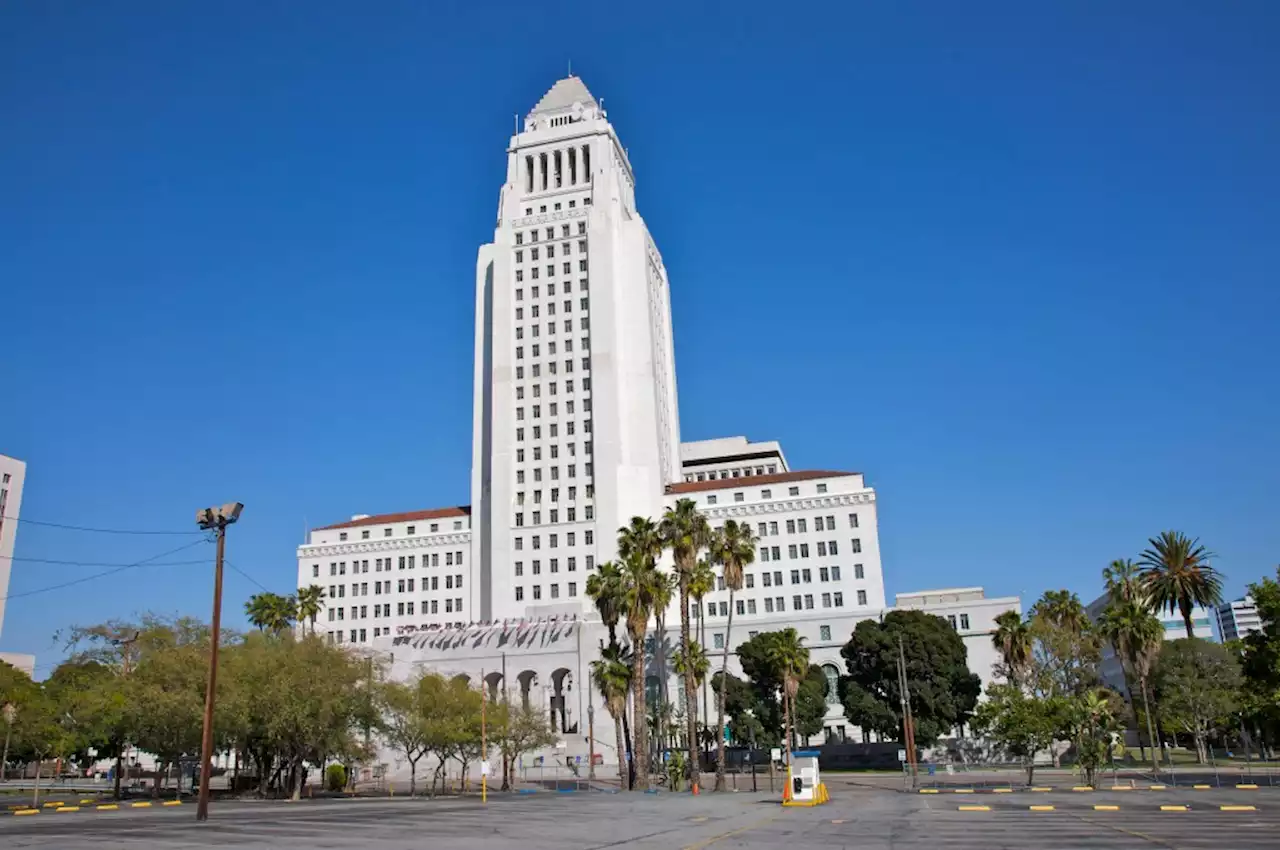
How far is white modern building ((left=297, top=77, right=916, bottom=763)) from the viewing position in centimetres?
9356

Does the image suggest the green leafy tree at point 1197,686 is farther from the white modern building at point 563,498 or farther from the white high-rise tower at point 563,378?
the white high-rise tower at point 563,378

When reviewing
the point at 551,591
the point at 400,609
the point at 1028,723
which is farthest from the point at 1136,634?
the point at 400,609

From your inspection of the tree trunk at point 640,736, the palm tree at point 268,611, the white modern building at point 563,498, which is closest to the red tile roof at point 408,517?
the white modern building at point 563,498

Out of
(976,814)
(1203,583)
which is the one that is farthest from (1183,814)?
(1203,583)

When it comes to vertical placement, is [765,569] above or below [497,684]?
above

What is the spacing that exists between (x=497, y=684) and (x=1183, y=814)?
70715mm

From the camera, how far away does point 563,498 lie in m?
105

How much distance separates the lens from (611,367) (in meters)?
108

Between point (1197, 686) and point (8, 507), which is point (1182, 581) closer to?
point (1197, 686)

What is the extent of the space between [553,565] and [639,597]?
46.4 metres

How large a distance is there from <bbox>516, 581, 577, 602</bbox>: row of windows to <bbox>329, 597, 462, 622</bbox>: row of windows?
905 centimetres

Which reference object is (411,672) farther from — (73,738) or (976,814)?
(976,814)

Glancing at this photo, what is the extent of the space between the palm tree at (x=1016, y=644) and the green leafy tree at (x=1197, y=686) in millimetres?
11075

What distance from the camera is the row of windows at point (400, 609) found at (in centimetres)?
10862
